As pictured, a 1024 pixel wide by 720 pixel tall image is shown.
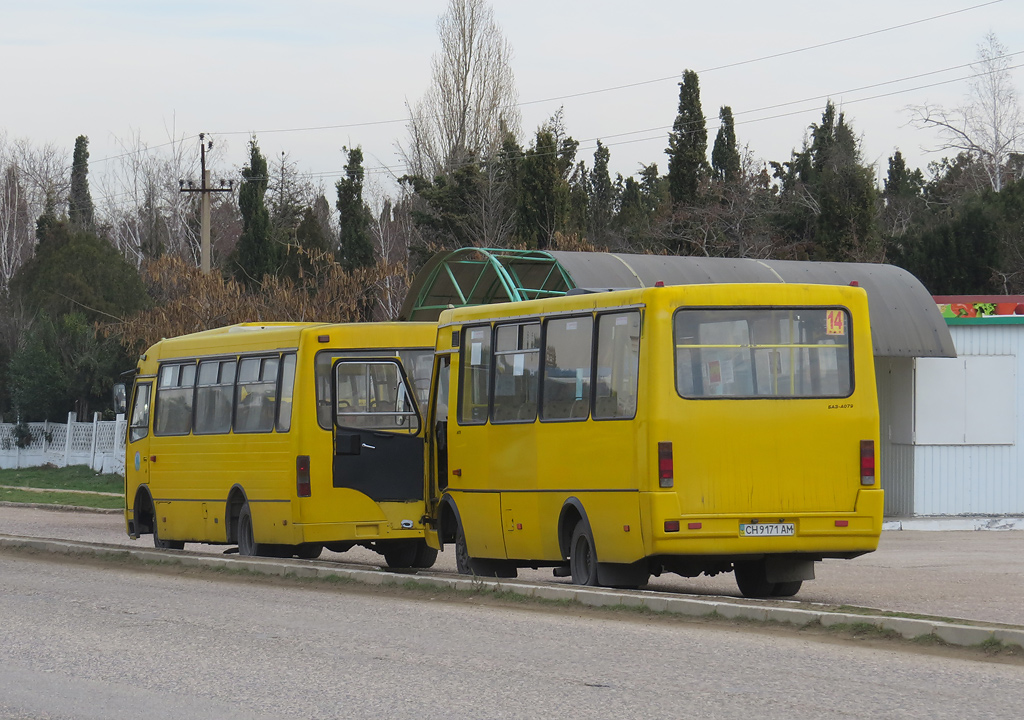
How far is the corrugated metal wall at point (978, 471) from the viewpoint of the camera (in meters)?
26.0

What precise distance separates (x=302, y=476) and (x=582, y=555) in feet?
15.7

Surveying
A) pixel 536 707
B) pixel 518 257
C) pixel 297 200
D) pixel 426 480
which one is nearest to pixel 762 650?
pixel 536 707

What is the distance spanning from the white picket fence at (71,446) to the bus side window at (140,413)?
24.9 m

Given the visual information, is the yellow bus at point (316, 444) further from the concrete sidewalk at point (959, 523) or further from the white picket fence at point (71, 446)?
the white picket fence at point (71, 446)

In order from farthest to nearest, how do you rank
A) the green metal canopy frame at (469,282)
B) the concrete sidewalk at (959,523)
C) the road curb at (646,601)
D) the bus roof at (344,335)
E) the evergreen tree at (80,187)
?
the evergreen tree at (80,187)
the green metal canopy frame at (469,282)
the concrete sidewalk at (959,523)
the bus roof at (344,335)
the road curb at (646,601)

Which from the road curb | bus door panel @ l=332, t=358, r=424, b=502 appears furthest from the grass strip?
the road curb

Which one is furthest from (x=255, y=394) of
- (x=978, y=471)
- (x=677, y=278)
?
(x=978, y=471)

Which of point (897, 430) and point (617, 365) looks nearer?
point (617, 365)

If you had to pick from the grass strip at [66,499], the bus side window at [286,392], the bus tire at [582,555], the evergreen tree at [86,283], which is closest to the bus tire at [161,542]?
the bus side window at [286,392]

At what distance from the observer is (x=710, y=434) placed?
12.8 m

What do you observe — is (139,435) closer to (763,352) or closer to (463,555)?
(463,555)

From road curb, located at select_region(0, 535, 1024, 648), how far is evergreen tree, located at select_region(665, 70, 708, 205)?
4124 centimetres

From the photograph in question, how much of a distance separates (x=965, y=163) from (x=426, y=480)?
175ft

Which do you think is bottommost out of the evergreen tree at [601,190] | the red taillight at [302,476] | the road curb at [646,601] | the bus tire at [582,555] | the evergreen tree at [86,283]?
the road curb at [646,601]
